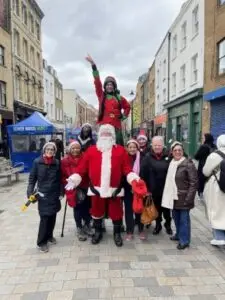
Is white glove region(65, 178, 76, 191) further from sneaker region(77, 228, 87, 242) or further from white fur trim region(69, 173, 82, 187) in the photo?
sneaker region(77, 228, 87, 242)

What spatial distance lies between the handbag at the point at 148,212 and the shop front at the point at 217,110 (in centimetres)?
977

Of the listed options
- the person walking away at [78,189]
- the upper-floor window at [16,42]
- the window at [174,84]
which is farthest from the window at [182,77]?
the person walking away at [78,189]

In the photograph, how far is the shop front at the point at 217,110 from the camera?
14094mm

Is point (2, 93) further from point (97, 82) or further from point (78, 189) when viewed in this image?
point (78, 189)

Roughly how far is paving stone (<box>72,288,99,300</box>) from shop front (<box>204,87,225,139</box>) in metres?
11.7

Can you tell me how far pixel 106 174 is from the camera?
191 inches

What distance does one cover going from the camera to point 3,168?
12547 millimetres

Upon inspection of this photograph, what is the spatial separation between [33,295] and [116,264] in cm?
122

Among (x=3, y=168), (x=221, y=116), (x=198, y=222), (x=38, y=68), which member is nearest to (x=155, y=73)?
(x=38, y=68)

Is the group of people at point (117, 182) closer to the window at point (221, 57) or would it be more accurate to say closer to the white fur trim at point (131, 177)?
the white fur trim at point (131, 177)

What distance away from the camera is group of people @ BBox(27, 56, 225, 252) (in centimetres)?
475

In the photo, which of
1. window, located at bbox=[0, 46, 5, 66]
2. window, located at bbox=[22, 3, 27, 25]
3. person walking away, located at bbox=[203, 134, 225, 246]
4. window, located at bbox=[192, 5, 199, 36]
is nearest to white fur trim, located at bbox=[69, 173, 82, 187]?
person walking away, located at bbox=[203, 134, 225, 246]

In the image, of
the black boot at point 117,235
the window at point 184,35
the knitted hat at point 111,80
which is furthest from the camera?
the window at point 184,35

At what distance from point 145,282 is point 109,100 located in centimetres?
304
